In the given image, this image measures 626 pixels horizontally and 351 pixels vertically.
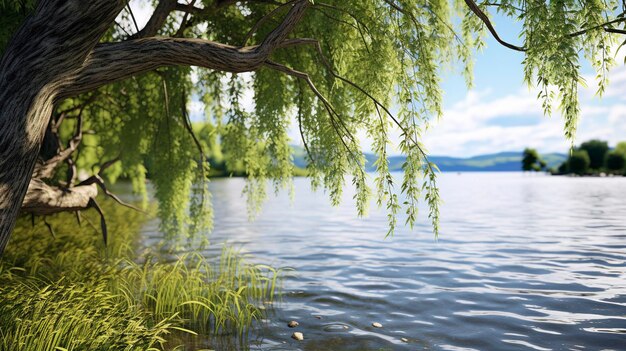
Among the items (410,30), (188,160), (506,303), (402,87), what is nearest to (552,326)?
(506,303)

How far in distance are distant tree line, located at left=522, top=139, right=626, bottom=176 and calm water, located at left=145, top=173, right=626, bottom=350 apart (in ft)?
229

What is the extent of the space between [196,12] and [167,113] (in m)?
1.84

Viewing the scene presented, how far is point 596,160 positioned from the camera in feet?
277

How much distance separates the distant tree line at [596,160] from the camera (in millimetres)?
A: 75250

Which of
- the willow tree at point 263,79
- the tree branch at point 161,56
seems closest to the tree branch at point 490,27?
the willow tree at point 263,79

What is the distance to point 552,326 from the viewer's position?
5.96 m

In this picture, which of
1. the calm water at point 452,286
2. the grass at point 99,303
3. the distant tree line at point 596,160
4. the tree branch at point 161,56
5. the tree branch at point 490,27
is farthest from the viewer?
the distant tree line at point 596,160

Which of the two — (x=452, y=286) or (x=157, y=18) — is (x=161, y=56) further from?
(x=452, y=286)

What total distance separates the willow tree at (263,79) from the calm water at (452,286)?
5.29ft

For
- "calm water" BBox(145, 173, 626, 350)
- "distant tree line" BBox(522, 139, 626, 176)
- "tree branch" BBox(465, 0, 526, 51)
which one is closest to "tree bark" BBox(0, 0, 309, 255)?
"calm water" BBox(145, 173, 626, 350)

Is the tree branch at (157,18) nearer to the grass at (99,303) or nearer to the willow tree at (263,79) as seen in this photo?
the willow tree at (263,79)

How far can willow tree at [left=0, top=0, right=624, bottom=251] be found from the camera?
3.95 meters

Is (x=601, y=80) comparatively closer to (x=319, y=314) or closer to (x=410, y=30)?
(x=410, y=30)

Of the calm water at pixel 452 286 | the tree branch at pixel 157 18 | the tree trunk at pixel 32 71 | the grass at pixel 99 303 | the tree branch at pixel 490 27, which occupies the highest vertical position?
the tree branch at pixel 157 18
